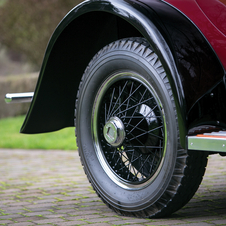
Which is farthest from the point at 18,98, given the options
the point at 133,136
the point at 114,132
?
the point at 133,136

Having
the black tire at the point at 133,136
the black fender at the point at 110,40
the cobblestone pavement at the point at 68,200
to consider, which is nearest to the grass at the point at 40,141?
the cobblestone pavement at the point at 68,200

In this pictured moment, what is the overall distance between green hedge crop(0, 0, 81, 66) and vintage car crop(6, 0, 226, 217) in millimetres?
17554

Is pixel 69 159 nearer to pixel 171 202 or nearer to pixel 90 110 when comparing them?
pixel 90 110

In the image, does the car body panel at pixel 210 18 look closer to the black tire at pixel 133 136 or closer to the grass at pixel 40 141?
the black tire at pixel 133 136

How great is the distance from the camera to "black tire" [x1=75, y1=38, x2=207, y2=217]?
2455mm

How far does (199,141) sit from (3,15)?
72.3 feet

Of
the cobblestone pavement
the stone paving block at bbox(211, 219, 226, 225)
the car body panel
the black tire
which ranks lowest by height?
the cobblestone pavement

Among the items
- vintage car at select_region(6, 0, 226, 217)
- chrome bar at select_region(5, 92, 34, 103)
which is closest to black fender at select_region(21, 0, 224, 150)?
vintage car at select_region(6, 0, 226, 217)

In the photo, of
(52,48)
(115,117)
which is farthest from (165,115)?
(52,48)

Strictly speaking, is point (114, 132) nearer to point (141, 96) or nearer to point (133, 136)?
point (133, 136)

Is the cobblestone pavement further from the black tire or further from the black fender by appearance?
the black fender

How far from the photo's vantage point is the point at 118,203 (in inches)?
110

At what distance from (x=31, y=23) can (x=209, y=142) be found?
20.4m

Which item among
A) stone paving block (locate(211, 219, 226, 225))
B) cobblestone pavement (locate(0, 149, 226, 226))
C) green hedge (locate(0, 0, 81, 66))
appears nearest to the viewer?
stone paving block (locate(211, 219, 226, 225))
